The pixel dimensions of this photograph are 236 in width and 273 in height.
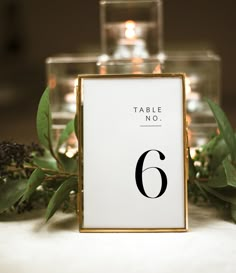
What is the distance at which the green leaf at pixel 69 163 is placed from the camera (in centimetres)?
72

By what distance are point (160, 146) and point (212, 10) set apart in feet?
6.20

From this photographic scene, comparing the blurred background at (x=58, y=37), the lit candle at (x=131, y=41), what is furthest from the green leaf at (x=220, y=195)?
the blurred background at (x=58, y=37)

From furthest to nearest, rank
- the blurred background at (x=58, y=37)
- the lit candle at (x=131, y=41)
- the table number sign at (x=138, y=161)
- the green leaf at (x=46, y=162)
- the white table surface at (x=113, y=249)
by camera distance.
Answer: the blurred background at (x=58, y=37), the lit candle at (x=131, y=41), the green leaf at (x=46, y=162), the table number sign at (x=138, y=161), the white table surface at (x=113, y=249)

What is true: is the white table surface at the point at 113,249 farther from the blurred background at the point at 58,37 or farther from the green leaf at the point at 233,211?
the blurred background at the point at 58,37

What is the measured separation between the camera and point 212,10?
2.38 meters

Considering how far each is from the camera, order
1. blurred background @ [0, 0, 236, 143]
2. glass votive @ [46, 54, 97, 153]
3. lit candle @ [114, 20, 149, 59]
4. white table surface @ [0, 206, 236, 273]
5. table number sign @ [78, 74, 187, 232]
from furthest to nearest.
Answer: blurred background @ [0, 0, 236, 143] → lit candle @ [114, 20, 149, 59] → glass votive @ [46, 54, 97, 153] → table number sign @ [78, 74, 187, 232] → white table surface @ [0, 206, 236, 273]

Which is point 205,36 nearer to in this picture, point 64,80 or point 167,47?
point 167,47

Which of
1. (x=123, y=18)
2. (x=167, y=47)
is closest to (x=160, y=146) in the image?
(x=123, y=18)

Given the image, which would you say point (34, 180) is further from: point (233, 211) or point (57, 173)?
point (233, 211)

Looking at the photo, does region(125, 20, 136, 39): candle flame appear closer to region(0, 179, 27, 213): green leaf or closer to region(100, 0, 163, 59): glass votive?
region(100, 0, 163, 59): glass votive

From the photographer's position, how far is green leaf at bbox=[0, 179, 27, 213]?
66 centimetres

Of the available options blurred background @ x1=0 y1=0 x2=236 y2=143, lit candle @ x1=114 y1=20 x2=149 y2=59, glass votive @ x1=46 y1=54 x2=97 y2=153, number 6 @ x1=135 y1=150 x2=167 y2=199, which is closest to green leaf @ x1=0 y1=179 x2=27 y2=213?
number 6 @ x1=135 y1=150 x2=167 y2=199

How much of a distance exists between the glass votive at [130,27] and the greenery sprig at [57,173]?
557 mm

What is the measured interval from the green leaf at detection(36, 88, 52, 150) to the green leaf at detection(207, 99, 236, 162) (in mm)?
205
